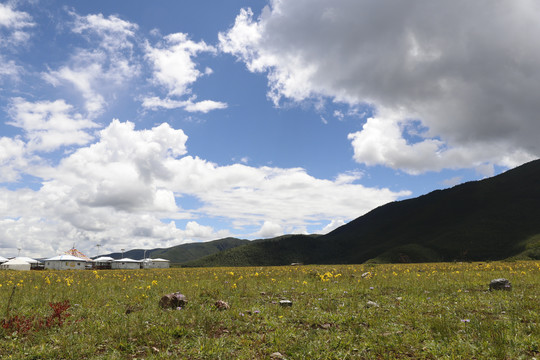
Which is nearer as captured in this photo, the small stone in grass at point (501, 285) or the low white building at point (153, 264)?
the small stone in grass at point (501, 285)

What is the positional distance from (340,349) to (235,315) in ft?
11.6

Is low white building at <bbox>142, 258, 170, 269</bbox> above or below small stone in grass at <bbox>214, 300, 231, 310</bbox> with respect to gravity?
below

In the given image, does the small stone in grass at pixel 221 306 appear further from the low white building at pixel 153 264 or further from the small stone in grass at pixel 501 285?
the low white building at pixel 153 264

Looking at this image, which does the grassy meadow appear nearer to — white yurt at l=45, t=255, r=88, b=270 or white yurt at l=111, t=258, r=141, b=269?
white yurt at l=45, t=255, r=88, b=270

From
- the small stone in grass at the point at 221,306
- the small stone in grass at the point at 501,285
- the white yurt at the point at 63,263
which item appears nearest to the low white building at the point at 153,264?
the white yurt at the point at 63,263

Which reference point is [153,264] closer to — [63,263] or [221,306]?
[63,263]

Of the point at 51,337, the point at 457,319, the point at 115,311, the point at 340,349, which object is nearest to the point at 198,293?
the point at 115,311

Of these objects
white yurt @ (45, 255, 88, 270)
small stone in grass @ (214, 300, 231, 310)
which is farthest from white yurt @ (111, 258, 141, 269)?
small stone in grass @ (214, 300, 231, 310)

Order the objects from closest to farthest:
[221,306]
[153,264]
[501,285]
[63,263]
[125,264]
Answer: [221,306], [501,285], [63,263], [125,264], [153,264]

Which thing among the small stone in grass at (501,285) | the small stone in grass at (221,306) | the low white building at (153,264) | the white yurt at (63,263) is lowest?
the low white building at (153,264)

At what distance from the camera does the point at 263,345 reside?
6.83 meters

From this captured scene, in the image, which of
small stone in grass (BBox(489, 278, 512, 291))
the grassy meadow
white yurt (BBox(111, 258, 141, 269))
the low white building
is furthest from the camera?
the low white building

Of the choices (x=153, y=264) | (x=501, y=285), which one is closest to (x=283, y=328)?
(x=501, y=285)

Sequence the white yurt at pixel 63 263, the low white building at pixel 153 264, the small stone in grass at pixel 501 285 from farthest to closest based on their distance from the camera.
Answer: the low white building at pixel 153 264 < the white yurt at pixel 63 263 < the small stone in grass at pixel 501 285
